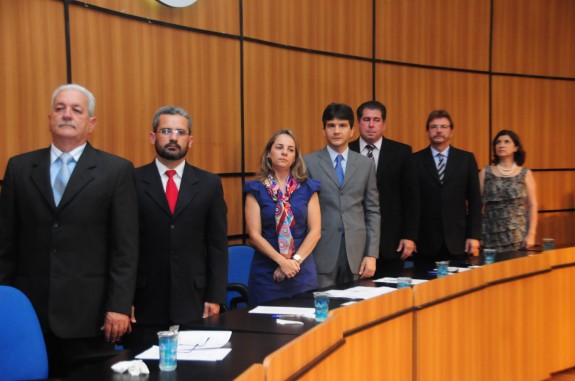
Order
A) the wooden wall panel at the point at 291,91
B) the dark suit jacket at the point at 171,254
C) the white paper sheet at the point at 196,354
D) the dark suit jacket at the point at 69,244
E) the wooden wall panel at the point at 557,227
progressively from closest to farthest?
1. the white paper sheet at the point at 196,354
2. the dark suit jacket at the point at 69,244
3. the dark suit jacket at the point at 171,254
4. the wooden wall panel at the point at 291,91
5. the wooden wall panel at the point at 557,227

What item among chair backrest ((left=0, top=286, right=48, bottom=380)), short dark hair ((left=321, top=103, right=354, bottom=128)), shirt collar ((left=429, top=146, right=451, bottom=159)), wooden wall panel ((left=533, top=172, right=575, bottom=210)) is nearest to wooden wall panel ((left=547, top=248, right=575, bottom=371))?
shirt collar ((left=429, top=146, right=451, bottom=159))

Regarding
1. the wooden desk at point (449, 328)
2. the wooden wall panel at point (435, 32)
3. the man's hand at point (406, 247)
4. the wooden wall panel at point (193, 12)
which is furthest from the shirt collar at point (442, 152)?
the wooden wall panel at point (435, 32)

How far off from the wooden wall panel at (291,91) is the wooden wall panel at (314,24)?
99mm

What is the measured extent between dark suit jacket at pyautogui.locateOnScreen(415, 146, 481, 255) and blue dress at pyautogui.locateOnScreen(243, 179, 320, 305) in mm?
1263

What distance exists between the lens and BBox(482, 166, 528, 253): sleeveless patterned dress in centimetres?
477

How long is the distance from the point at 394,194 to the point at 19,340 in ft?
7.93

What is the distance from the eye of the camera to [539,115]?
7551 millimetres

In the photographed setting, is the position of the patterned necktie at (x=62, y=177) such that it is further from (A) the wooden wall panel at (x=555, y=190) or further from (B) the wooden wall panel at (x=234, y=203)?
(A) the wooden wall panel at (x=555, y=190)

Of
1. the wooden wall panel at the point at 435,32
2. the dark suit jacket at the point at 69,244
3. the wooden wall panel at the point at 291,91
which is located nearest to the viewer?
the dark suit jacket at the point at 69,244

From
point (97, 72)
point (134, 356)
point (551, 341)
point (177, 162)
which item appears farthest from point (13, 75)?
point (551, 341)

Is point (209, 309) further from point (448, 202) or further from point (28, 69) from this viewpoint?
point (448, 202)

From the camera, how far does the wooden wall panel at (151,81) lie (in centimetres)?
378

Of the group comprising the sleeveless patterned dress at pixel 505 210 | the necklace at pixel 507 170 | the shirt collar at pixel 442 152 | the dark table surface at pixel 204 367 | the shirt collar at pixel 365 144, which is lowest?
the dark table surface at pixel 204 367

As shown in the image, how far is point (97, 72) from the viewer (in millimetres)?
3779
